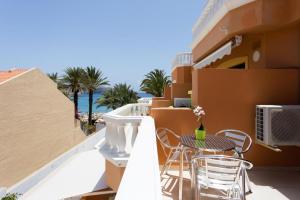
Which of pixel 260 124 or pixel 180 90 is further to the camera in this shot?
pixel 180 90

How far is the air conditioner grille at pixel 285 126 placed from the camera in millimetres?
5789

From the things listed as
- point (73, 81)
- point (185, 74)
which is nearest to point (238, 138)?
point (185, 74)

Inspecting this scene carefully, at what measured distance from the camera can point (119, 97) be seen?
3244cm

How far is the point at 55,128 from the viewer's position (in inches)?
749

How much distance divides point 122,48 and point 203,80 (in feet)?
180

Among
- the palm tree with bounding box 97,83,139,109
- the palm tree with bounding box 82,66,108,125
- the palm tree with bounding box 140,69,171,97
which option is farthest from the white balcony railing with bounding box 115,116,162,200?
the palm tree with bounding box 82,66,108,125

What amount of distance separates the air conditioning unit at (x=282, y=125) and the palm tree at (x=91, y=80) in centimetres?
3041

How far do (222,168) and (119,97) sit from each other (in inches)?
1151

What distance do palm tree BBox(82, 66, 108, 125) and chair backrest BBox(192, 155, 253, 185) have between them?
31816 millimetres

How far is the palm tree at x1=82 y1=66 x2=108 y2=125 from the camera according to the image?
113 feet

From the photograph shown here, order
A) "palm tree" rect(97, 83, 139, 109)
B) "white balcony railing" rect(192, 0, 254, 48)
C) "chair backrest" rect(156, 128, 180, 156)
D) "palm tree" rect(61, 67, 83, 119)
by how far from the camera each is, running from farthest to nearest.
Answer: "palm tree" rect(61, 67, 83, 119)
"palm tree" rect(97, 83, 139, 109)
"white balcony railing" rect(192, 0, 254, 48)
"chair backrest" rect(156, 128, 180, 156)

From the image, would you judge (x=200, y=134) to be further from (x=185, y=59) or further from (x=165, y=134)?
(x=185, y=59)

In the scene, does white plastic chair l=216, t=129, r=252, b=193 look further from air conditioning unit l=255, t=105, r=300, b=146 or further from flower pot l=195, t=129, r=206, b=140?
flower pot l=195, t=129, r=206, b=140

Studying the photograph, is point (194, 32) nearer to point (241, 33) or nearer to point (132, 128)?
point (241, 33)
